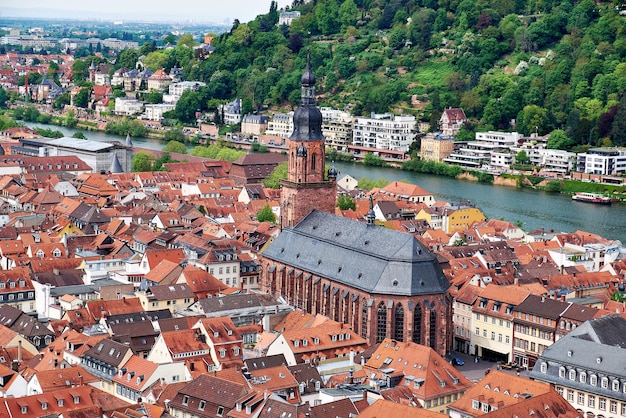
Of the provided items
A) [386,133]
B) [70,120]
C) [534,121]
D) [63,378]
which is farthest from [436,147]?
[63,378]

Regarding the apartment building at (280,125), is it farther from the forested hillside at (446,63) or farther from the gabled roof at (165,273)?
the gabled roof at (165,273)

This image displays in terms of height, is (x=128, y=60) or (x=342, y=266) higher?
(x=342, y=266)

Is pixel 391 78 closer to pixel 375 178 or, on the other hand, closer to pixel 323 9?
pixel 323 9

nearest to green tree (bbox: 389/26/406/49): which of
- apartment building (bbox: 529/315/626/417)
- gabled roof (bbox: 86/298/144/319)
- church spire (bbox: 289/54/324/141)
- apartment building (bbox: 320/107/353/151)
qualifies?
apartment building (bbox: 320/107/353/151)

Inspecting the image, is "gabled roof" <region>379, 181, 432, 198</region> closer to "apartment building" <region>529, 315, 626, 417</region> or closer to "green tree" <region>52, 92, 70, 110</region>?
"apartment building" <region>529, 315, 626, 417</region>

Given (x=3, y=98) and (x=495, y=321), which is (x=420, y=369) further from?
(x=3, y=98)

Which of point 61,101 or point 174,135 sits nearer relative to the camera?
point 174,135

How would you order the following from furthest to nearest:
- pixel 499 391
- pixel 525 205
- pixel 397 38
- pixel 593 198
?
1. pixel 397 38
2. pixel 593 198
3. pixel 525 205
4. pixel 499 391

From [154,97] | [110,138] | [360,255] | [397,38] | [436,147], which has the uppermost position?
[397,38]
